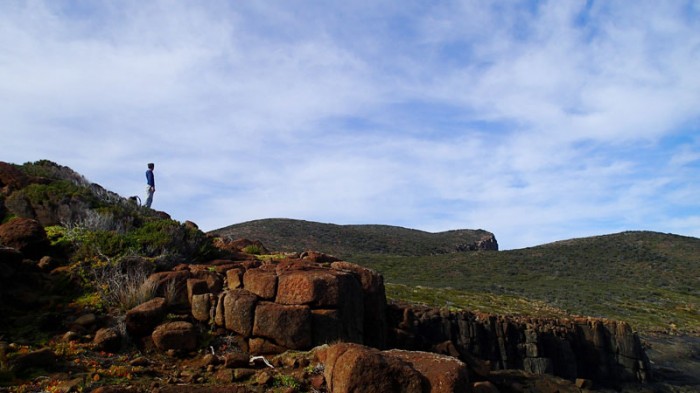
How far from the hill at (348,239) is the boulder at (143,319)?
51.8 metres

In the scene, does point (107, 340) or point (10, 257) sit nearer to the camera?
point (107, 340)

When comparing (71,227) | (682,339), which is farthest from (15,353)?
(682,339)

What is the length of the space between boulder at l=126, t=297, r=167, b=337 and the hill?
5179cm

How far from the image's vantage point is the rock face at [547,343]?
978 inches

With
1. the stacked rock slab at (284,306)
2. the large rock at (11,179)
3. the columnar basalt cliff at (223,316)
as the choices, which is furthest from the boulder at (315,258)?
the large rock at (11,179)

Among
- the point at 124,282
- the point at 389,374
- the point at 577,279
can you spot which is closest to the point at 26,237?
the point at 124,282

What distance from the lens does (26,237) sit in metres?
12.2

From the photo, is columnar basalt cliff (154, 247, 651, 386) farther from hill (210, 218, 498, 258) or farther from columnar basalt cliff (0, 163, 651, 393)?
hill (210, 218, 498, 258)

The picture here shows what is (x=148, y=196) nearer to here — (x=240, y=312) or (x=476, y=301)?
(x=240, y=312)

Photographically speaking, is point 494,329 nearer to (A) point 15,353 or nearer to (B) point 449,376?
(B) point 449,376

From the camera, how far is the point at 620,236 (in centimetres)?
8081

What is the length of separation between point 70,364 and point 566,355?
26580mm

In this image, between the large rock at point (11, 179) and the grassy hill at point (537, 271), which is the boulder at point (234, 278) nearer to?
the large rock at point (11, 179)

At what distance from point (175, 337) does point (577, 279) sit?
56414mm
